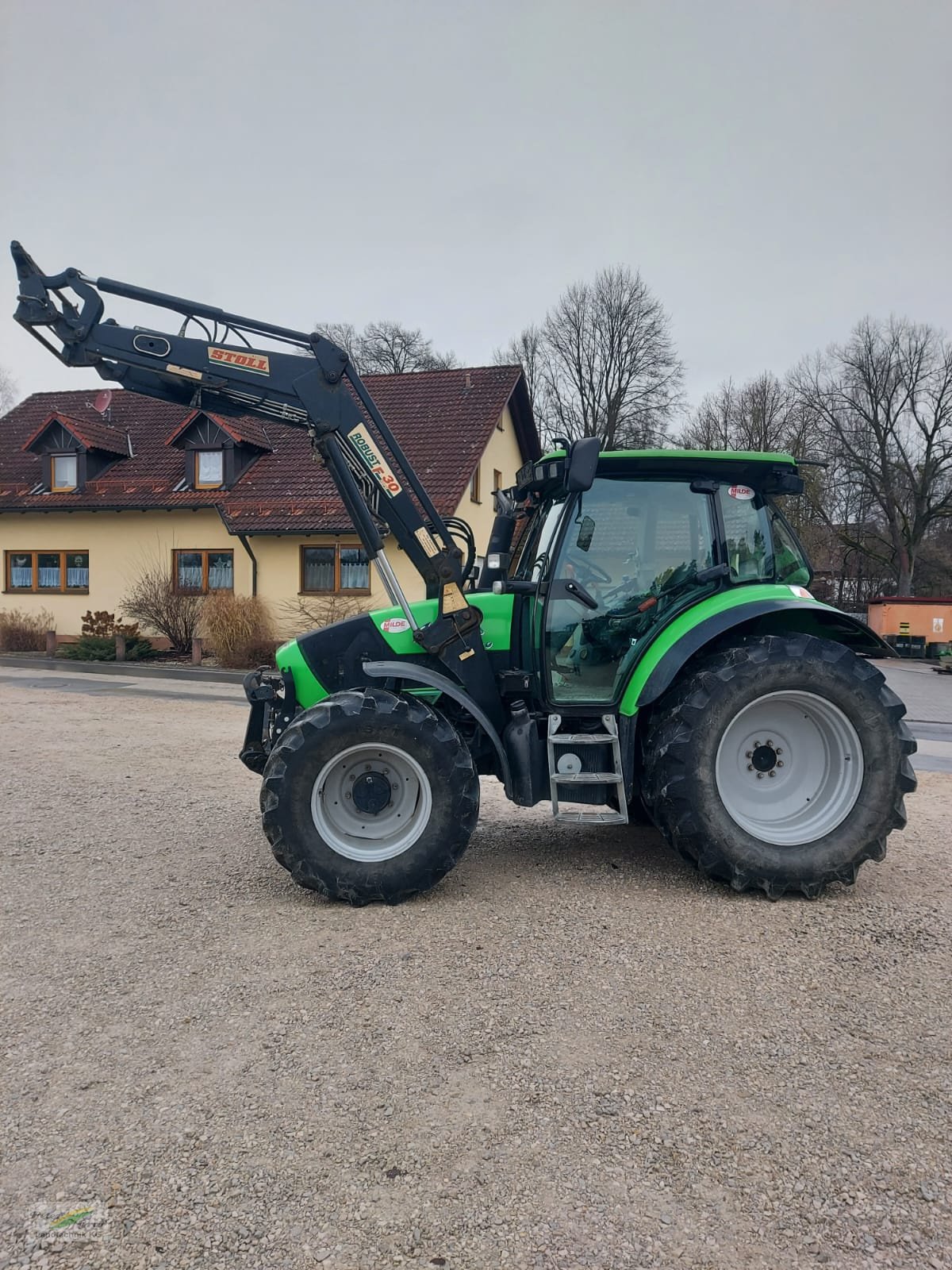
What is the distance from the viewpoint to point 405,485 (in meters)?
4.83

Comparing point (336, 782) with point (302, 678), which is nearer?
point (336, 782)

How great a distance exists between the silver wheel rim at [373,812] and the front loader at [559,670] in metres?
0.01

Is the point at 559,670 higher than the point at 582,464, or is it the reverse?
the point at 582,464

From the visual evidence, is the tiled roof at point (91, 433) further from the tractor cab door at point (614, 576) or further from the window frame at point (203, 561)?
the tractor cab door at point (614, 576)

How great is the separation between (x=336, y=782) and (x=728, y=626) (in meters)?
2.11

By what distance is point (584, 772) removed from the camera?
4500 millimetres

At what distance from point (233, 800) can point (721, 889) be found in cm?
375

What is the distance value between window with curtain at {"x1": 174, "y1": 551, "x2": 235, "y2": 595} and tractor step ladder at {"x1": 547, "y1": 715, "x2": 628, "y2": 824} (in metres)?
17.4

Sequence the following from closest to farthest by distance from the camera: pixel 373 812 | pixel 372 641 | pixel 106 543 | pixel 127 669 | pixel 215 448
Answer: pixel 373 812, pixel 372 641, pixel 127 669, pixel 215 448, pixel 106 543

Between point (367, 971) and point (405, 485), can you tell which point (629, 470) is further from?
point (367, 971)

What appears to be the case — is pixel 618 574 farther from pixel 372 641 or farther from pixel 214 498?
pixel 214 498

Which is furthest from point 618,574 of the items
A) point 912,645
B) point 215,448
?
point 912,645

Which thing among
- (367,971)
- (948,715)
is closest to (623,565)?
(367,971)

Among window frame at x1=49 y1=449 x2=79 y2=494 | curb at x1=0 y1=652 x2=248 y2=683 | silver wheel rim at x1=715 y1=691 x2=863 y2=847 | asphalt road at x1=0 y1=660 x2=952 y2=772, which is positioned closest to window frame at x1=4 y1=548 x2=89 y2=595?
window frame at x1=49 y1=449 x2=79 y2=494
